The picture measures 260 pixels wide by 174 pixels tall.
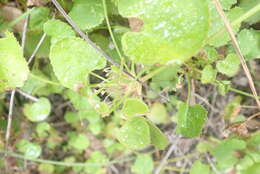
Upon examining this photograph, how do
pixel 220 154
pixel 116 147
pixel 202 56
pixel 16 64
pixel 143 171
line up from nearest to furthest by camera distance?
pixel 16 64 < pixel 202 56 < pixel 220 154 < pixel 143 171 < pixel 116 147

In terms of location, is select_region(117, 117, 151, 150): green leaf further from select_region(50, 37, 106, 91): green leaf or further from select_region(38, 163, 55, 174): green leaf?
select_region(38, 163, 55, 174): green leaf

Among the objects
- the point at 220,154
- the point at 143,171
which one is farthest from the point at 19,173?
the point at 220,154

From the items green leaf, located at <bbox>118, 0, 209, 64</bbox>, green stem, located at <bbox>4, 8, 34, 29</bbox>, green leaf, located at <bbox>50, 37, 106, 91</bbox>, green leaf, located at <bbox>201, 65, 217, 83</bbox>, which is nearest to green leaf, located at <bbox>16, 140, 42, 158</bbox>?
green stem, located at <bbox>4, 8, 34, 29</bbox>

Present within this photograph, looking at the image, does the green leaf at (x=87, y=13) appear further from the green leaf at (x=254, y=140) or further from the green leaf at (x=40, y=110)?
the green leaf at (x=254, y=140)

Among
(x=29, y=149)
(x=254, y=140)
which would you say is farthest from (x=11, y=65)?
(x=254, y=140)

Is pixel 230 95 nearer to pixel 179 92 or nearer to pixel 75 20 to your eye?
pixel 179 92
